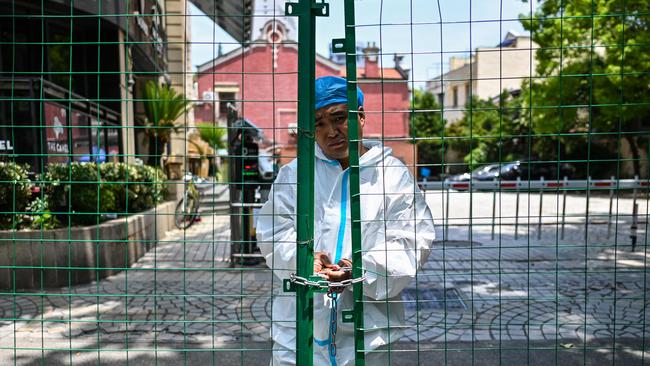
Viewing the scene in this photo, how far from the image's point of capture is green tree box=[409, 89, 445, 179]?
2.27 meters

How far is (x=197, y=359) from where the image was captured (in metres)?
4.34

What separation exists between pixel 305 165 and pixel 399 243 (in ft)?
1.71

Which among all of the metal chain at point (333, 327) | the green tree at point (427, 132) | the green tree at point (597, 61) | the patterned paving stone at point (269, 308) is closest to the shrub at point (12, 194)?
the patterned paving stone at point (269, 308)

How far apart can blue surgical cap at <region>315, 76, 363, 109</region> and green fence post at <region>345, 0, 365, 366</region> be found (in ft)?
0.57

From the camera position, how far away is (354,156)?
217 centimetres

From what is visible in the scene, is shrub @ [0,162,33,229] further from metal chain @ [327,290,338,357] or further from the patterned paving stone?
metal chain @ [327,290,338,357]

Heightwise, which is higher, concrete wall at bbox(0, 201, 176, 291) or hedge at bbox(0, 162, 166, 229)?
hedge at bbox(0, 162, 166, 229)

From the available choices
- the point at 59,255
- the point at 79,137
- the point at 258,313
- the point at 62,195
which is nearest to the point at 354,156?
the point at 258,313

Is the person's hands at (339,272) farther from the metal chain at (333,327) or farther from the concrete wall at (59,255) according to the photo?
the concrete wall at (59,255)

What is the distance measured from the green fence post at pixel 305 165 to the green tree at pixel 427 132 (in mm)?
441

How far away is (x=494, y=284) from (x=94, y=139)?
8.32 m

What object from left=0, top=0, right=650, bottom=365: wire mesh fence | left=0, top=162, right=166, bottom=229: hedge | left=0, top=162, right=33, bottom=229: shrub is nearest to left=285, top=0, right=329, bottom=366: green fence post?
left=0, top=0, right=650, bottom=365: wire mesh fence

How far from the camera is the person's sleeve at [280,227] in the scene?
2.31 m

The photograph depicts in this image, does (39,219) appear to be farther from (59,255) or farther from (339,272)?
(339,272)
